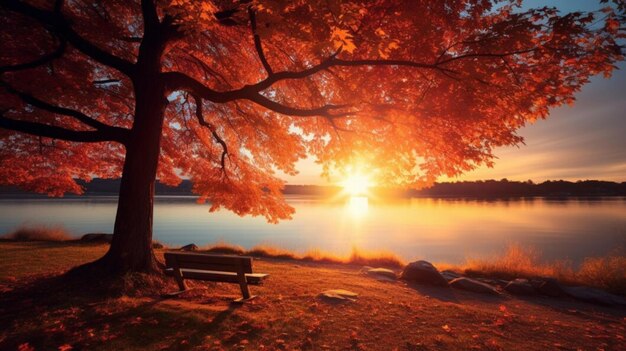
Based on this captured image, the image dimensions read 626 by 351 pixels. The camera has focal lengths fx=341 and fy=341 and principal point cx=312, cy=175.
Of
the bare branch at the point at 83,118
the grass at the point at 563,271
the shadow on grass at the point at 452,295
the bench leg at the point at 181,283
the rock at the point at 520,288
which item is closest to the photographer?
the bench leg at the point at 181,283

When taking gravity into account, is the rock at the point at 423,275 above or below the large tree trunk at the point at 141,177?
below

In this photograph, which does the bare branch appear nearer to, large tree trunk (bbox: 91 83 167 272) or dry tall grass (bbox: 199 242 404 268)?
large tree trunk (bbox: 91 83 167 272)

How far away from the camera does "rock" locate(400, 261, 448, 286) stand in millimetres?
10688

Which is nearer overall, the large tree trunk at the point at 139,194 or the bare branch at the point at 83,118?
the large tree trunk at the point at 139,194

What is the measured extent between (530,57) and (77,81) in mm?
11312

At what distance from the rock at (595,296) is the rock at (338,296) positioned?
676cm

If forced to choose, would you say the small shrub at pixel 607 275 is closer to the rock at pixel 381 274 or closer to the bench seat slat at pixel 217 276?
the rock at pixel 381 274

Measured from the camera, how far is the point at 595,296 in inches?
371

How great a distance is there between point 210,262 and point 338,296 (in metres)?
2.90

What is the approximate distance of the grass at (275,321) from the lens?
16.6 ft

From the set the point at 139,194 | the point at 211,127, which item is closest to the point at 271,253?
the point at 211,127

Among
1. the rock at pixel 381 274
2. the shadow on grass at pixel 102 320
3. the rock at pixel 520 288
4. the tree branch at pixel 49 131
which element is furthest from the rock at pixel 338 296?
the tree branch at pixel 49 131

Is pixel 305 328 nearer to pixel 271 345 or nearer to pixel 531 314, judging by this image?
pixel 271 345

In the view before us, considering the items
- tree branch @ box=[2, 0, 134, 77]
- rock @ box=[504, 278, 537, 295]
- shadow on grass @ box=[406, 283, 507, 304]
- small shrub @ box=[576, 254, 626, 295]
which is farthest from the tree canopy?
small shrub @ box=[576, 254, 626, 295]
